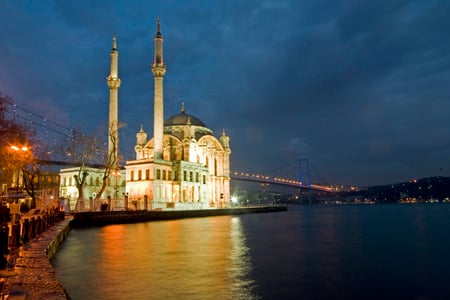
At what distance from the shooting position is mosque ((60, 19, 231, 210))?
5282 cm

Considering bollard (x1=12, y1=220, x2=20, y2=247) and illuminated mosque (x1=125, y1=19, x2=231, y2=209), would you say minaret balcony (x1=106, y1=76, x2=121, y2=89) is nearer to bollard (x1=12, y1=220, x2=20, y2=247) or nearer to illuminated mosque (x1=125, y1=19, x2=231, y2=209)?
illuminated mosque (x1=125, y1=19, x2=231, y2=209)

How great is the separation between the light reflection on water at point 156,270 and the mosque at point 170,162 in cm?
2580

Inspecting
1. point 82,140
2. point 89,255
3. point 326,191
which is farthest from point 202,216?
point 326,191

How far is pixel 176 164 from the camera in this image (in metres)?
57.0

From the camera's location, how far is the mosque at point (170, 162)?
52.8 metres

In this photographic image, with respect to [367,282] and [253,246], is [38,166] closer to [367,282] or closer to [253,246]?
[253,246]

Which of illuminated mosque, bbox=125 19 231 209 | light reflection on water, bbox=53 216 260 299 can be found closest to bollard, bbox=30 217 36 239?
light reflection on water, bbox=53 216 260 299

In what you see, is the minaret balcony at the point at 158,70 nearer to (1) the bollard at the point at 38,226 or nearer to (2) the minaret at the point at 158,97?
(2) the minaret at the point at 158,97

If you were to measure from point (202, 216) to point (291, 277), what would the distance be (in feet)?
132

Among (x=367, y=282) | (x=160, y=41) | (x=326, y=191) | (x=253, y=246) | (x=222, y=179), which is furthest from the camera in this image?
(x=326, y=191)

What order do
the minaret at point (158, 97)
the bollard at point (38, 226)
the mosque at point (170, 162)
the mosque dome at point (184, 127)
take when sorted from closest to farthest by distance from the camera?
the bollard at point (38, 226) → the mosque at point (170, 162) → the minaret at point (158, 97) → the mosque dome at point (184, 127)

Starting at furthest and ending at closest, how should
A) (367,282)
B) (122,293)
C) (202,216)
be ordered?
(202,216)
(367,282)
(122,293)

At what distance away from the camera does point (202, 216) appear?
5209 centimetres

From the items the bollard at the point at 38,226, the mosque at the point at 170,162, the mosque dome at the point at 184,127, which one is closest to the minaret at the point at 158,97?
the mosque at the point at 170,162
